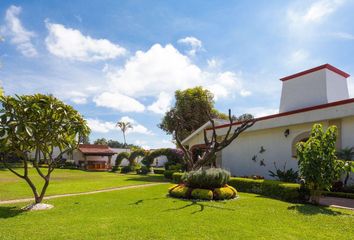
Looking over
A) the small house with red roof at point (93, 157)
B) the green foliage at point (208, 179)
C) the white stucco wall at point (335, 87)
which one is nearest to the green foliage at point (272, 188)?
the green foliage at point (208, 179)

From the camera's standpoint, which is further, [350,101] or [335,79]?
[335,79]

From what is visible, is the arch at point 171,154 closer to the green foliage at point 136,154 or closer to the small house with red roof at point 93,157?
→ the green foliage at point 136,154

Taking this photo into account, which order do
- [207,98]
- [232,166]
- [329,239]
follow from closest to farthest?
1. [329,239]
2. [232,166]
3. [207,98]

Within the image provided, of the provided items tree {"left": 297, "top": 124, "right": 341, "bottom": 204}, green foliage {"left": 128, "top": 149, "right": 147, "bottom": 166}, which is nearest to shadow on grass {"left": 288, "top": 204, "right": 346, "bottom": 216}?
tree {"left": 297, "top": 124, "right": 341, "bottom": 204}

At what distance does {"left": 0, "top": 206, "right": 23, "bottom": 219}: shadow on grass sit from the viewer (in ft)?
33.1

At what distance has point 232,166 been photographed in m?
23.3

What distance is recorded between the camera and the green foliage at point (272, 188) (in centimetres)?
1288

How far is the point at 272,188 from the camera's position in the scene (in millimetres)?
14352

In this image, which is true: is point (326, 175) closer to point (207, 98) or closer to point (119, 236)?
point (119, 236)

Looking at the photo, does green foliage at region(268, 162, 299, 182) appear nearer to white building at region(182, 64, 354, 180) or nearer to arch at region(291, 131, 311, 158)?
white building at region(182, 64, 354, 180)

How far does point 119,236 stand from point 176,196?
6766mm

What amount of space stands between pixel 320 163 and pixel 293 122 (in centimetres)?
704

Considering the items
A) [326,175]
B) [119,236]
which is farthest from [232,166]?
[119,236]

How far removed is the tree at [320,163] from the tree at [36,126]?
888 cm
